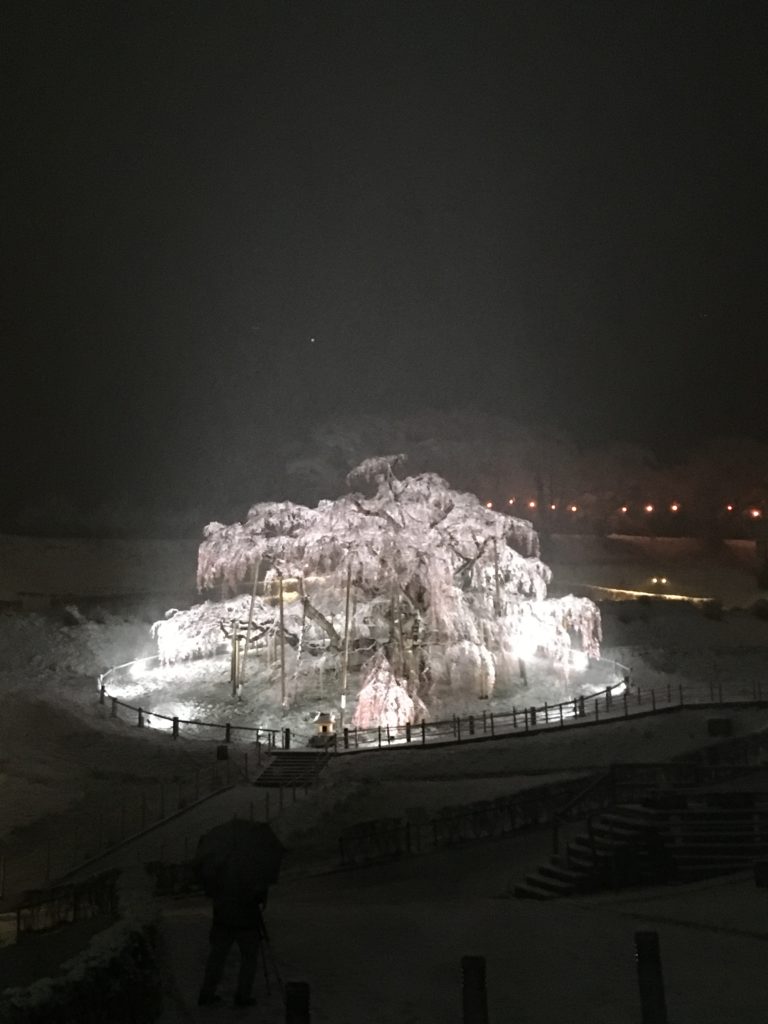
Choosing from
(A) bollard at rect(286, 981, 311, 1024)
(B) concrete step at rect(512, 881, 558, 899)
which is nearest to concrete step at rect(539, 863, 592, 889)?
(B) concrete step at rect(512, 881, 558, 899)

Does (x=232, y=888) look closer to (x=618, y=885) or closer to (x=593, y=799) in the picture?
(x=618, y=885)

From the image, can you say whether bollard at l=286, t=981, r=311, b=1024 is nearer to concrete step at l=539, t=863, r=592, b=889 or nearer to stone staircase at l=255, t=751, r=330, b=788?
concrete step at l=539, t=863, r=592, b=889

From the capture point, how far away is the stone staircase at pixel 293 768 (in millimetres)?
23516

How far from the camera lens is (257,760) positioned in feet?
84.7

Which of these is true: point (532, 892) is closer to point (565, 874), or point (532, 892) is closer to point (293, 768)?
point (565, 874)

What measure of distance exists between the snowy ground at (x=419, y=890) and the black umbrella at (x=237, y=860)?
1.07 metres

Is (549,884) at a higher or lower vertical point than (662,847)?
lower

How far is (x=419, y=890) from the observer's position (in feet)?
50.0

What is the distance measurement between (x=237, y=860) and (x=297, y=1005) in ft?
4.60

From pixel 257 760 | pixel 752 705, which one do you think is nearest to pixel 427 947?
pixel 257 760

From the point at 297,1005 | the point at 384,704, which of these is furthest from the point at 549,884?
the point at 384,704

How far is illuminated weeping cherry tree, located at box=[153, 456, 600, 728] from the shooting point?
3145cm

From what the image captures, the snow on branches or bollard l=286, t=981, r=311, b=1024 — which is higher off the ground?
the snow on branches

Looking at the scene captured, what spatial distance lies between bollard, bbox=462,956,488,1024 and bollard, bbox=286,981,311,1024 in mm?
1275
